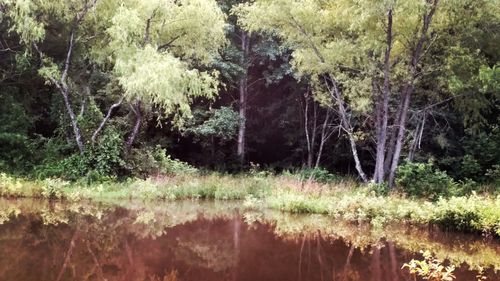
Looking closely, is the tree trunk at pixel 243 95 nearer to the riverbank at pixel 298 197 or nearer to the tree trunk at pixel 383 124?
the riverbank at pixel 298 197

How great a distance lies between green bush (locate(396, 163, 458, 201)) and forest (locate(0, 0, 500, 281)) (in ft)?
0.18

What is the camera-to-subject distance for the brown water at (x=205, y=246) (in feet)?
24.7

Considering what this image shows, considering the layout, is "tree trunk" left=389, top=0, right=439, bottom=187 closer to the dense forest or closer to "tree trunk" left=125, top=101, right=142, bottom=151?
the dense forest

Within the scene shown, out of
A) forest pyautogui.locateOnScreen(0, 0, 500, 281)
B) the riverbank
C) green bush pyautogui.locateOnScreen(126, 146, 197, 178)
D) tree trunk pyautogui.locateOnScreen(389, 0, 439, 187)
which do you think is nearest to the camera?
forest pyautogui.locateOnScreen(0, 0, 500, 281)

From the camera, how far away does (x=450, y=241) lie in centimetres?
1056

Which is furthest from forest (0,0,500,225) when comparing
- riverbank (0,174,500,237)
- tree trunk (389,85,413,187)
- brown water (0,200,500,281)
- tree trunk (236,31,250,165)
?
brown water (0,200,500,281)

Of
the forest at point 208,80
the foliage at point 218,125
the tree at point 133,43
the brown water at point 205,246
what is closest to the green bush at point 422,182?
the forest at point 208,80

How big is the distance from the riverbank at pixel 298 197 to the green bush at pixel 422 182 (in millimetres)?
522

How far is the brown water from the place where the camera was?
7535mm

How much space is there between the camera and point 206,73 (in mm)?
17672

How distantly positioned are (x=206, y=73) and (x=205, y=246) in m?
9.27

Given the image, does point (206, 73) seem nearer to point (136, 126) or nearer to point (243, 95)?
point (136, 126)

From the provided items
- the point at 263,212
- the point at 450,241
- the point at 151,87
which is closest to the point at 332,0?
the point at 151,87

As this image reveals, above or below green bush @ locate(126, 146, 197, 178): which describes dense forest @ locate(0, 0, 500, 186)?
above
